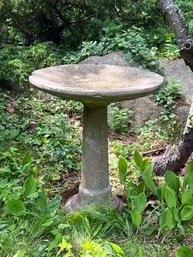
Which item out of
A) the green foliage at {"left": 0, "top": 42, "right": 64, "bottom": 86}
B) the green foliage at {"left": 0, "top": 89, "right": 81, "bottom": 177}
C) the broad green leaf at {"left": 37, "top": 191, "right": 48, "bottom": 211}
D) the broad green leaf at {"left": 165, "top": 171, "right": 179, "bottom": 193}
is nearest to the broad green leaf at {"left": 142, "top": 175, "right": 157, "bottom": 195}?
the broad green leaf at {"left": 165, "top": 171, "right": 179, "bottom": 193}

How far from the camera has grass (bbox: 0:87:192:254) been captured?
2291mm

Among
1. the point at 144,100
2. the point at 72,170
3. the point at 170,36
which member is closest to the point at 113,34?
the point at 170,36

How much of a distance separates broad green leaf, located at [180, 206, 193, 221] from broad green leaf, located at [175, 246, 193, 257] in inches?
13.2

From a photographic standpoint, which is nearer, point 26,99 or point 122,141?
point 122,141

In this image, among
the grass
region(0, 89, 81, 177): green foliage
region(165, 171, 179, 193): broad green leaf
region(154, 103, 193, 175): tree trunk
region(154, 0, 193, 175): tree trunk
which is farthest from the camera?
region(0, 89, 81, 177): green foliage

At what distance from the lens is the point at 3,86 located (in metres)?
5.02

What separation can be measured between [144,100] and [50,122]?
Result: 1.11m

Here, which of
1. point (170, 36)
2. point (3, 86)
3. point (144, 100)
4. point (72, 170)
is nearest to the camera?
point (72, 170)

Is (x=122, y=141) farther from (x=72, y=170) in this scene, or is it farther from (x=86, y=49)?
(x=86, y=49)

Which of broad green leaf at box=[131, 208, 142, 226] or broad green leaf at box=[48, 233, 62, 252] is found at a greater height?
broad green leaf at box=[131, 208, 142, 226]

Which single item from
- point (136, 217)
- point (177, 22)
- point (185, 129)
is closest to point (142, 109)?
point (185, 129)

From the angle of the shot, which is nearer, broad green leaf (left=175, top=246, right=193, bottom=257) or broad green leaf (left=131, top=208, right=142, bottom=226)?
broad green leaf (left=175, top=246, right=193, bottom=257)

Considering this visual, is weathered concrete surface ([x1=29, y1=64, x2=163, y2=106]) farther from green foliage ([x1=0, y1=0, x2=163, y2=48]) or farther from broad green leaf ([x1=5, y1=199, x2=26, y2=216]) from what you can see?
green foliage ([x1=0, y1=0, x2=163, y2=48])

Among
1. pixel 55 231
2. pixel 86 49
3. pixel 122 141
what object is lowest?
pixel 122 141
